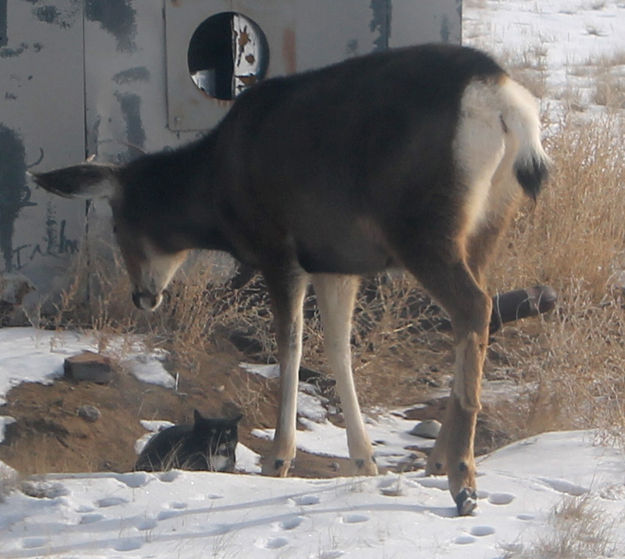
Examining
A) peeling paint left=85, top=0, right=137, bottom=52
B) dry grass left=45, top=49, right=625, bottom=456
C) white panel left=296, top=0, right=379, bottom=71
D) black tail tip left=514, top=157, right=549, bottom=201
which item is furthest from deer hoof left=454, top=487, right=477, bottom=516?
peeling paint left=85, top=0, right=137, bottom=52

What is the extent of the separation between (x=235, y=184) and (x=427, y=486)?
2046 millimetres

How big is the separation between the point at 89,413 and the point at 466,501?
3.14 meters

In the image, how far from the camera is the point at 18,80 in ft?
30.0

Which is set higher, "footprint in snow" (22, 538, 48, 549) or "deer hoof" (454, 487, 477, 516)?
Result: "deer hoof" (454, 487, 477, 516)

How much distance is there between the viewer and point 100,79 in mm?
9234

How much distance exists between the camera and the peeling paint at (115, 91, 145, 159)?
9297 millimetres

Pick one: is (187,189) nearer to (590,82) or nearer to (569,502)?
(569,502)

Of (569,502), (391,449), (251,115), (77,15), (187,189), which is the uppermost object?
(77,15)

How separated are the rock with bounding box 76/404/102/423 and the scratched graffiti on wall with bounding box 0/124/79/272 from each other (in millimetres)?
1873

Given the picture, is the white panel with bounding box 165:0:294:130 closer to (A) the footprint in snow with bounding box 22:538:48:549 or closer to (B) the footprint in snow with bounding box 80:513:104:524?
(B) the footprint in snow with bounding box 80:513:104:524

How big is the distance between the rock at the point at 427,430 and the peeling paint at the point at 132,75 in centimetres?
339

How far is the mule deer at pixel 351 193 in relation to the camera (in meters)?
5.66

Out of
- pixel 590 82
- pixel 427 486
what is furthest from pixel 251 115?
pixel 590 82

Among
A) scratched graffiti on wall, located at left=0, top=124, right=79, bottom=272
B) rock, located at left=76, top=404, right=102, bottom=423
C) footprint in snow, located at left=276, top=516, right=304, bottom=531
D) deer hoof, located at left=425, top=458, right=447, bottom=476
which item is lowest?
rock, located at left=76, top=404, right=102, bottom=423
